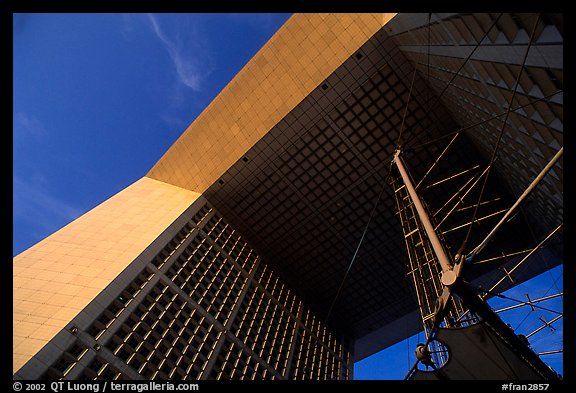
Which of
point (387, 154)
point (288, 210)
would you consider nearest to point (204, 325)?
point (288, 210)

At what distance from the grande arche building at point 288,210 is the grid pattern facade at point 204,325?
13 cm

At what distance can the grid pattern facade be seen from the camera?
24.2 meters

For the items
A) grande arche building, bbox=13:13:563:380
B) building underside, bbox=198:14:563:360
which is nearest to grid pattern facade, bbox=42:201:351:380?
grande arche building, bbox=13:13:563:380

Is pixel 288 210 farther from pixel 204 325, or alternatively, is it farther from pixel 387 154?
pixel 204 325

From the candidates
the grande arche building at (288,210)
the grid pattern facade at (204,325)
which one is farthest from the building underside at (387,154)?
the grid pattern facade at (204,325)

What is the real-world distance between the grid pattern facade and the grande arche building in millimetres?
129

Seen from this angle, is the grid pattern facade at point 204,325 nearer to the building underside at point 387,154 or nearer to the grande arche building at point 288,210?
the grande arche building at point 288,210

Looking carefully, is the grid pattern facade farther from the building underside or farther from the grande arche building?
the building underside

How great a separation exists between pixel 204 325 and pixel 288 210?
1617cm

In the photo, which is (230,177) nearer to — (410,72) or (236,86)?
(236,86)

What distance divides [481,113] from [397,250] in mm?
24288

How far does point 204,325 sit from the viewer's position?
104 feet

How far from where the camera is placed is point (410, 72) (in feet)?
109
